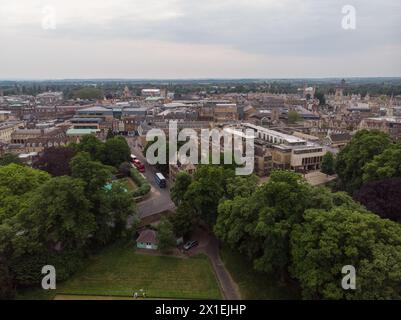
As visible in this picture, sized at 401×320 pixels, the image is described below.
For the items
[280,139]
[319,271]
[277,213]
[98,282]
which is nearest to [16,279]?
[98,282]

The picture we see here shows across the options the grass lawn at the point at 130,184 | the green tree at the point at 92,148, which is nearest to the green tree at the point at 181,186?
the grass lawn at the point at 130,184

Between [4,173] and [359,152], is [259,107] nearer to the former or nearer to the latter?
[359,152]

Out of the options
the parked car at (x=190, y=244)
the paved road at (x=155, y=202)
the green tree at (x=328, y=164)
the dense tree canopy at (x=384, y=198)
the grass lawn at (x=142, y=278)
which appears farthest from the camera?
the green tree at (x=328, y=164)

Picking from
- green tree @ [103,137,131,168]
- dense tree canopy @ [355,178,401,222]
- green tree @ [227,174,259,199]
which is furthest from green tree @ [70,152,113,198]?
dense tree canopy @ [355,178,401,222]

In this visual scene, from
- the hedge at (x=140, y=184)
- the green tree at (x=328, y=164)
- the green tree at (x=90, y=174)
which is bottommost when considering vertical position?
the hedge at (x=140, y=184)

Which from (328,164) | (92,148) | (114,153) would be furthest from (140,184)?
(328,164)

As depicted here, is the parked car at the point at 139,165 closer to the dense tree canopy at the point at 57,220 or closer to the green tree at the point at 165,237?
the dense tree canopy at the point at 57,220
